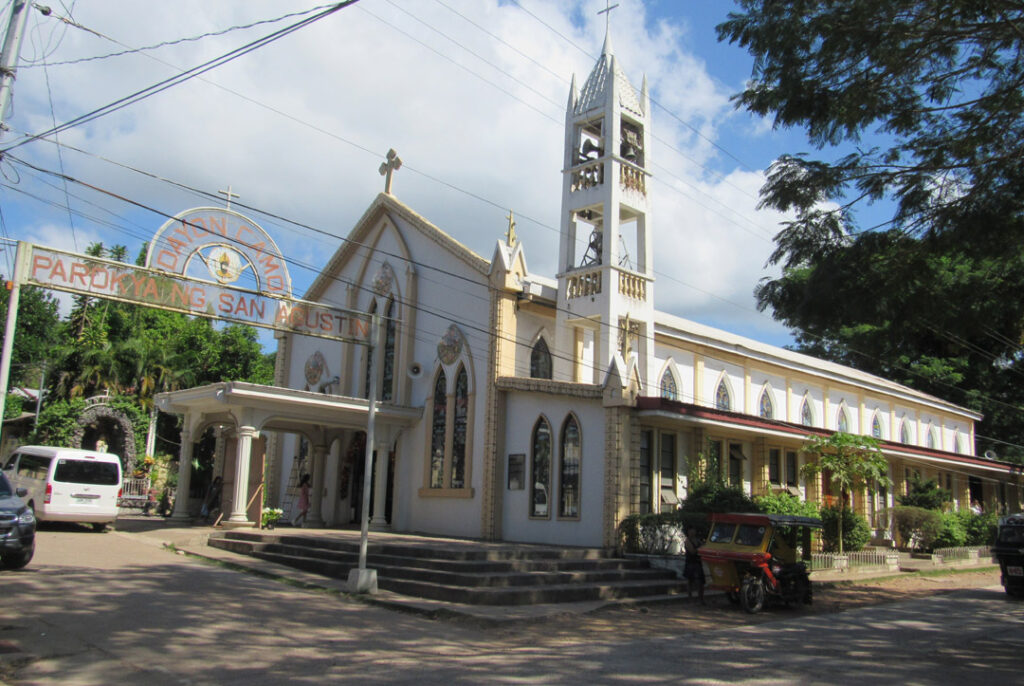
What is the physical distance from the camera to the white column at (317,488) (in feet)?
85.1

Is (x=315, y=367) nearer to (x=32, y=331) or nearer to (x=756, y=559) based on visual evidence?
(x=756, y=559)

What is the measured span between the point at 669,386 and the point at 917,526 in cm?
970

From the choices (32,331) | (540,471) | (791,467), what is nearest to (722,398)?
(791,467)

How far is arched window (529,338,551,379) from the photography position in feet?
73.5

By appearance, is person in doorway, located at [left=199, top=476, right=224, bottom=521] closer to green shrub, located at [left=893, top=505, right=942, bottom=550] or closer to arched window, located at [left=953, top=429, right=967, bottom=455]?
green shrub, located at [left=893, top=505, right=942, bottom=550]

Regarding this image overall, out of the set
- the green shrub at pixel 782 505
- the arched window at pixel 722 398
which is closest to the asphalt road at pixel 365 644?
the green shrub at pixel 782 505

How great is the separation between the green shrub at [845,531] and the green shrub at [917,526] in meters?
3.26

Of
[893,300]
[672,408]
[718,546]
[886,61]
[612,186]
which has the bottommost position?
[718,546]

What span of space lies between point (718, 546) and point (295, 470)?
17234mm

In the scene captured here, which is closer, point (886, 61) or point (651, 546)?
point (886, 61)

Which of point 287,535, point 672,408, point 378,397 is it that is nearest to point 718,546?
point 672,408

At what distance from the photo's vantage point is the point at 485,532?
68.1ft

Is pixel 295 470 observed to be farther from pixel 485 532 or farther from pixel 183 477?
pixel 485 532

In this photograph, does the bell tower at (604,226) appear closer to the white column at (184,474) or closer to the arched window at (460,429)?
the arched window at (460,429)
